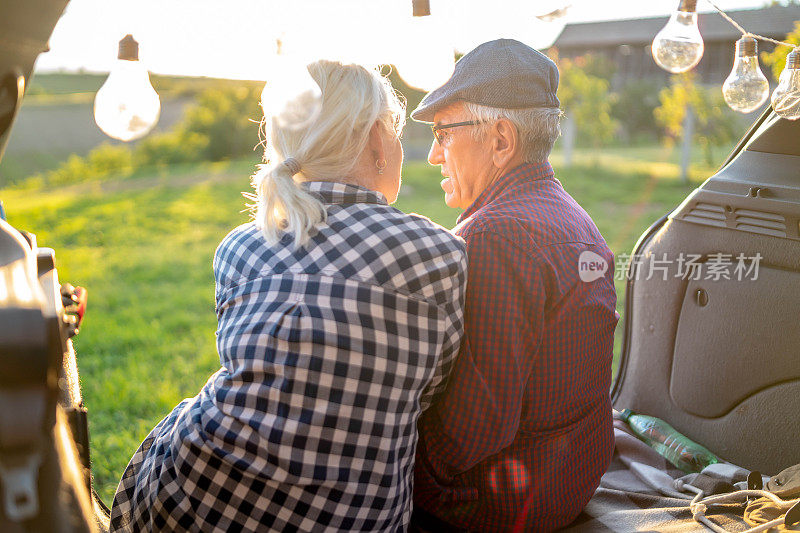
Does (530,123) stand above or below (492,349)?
above

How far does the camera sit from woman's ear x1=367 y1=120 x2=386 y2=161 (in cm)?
167

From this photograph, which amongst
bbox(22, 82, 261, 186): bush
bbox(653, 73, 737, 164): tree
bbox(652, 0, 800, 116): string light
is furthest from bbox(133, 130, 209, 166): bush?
bbox(652, 0, 800, 116): string light

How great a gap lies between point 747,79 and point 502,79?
2.77 feet

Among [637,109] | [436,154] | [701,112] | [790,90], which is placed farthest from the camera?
[637,109]

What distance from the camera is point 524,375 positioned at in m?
1.69

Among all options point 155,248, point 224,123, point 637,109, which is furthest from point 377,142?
point 637,109

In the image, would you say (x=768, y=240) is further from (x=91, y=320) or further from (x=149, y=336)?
(x=91, y=320)

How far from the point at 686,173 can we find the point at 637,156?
15.7 ft

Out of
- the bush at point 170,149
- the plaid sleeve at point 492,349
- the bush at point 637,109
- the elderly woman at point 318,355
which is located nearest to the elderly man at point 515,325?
the plaid sleeve at point 492,349

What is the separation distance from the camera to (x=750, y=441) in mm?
2357

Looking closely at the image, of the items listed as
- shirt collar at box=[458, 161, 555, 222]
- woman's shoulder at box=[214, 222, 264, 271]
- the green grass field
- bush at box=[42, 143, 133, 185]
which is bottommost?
the green grass field

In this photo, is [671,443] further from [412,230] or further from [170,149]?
[170,149]

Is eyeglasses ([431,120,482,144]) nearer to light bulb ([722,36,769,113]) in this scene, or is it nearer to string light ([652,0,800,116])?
string light ([652,0,800,116])

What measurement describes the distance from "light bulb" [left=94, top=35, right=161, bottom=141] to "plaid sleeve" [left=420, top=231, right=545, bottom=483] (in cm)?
81
